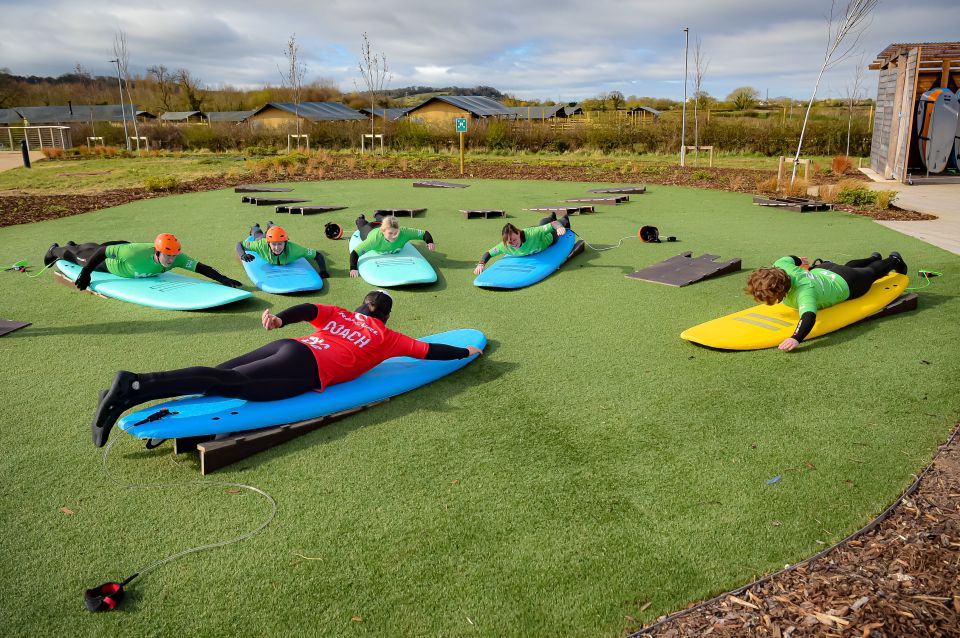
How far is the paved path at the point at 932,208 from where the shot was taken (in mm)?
10867

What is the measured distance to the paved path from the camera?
10.9m

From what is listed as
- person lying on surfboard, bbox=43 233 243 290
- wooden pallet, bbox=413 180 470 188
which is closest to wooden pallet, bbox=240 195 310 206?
wooden pallet, bbox=413 180 470 188

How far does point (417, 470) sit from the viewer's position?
4270 mm

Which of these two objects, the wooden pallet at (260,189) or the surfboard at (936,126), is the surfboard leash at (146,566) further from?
the surfboard at (936,126)

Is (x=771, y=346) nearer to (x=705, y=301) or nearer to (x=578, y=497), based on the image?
(x=705, y=301)

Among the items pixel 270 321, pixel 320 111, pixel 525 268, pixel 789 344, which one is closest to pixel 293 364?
pixel 270 321

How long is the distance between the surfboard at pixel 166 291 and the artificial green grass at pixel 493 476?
0.54 feet

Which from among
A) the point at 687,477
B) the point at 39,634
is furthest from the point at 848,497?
the point at 39,634

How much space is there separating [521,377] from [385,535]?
2432mm

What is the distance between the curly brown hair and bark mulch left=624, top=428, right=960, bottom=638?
267cm

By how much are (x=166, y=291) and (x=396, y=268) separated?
3.02 m

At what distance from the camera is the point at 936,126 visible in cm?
1847

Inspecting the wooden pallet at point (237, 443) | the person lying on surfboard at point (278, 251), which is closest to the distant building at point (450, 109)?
the person lying on surfboard at point (278, 251)

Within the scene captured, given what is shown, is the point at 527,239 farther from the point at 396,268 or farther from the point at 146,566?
the point at 146,566
